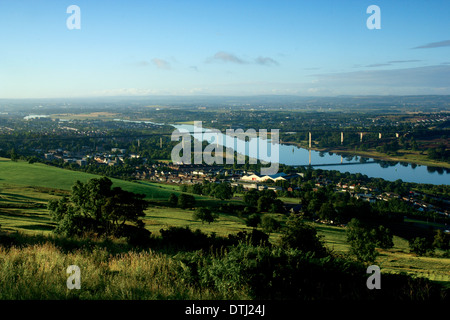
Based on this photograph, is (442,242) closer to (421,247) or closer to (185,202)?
(421,247)

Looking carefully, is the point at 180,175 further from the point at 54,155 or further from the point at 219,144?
the point at 54,155

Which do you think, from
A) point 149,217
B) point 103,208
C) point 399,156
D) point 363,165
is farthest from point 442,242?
point 399,156


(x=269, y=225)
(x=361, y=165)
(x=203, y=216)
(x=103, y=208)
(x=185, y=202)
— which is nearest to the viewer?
(x=103, y=208)

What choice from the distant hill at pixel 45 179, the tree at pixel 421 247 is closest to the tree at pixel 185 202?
the distant hill at pixel 45 179

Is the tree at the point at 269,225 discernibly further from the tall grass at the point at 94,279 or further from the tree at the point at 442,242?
the tall grass at the point at 94,279

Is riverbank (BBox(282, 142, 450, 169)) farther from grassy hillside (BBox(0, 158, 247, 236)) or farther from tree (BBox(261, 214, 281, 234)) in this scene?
tree (BBox(261, 214, 281, 234))
